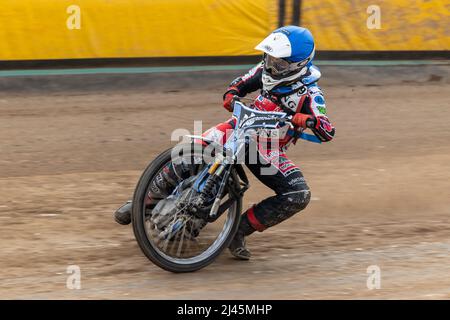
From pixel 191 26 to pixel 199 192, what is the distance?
678 centimetres

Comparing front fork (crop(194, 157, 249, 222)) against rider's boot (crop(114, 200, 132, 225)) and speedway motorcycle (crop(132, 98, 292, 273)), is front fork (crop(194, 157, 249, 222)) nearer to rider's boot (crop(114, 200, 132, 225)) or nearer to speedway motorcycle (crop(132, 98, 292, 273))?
speedway motorcycle (crop(132, 98, 292, 273))

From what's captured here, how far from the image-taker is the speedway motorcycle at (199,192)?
5.80 meters

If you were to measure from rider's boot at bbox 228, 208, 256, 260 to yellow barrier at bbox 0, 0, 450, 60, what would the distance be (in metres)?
6.44

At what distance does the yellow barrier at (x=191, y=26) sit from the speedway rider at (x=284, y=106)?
6.03 metres

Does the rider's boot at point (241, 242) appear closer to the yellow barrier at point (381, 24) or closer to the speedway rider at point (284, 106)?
the speedway rider at point (284, 106)

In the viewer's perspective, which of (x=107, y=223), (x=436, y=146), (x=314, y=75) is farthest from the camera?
(x=436, y=146)

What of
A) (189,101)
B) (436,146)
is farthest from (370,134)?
(189,101)

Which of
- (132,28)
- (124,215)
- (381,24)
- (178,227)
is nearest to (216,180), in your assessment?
(178,227)

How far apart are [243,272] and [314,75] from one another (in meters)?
1.65

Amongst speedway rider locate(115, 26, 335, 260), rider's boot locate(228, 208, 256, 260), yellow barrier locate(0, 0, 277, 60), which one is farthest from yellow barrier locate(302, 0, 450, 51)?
rider's boot locate(228, 208, 256, 260)

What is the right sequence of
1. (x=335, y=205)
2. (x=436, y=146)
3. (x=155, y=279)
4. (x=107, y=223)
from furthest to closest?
(x=436, y=146) < (x=335, y=205) < (x=107, y=223) < (x=155, y=279)

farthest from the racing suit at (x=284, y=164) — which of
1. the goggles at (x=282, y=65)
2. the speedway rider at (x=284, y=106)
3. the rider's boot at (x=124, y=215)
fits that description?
the rider's boot at (x=124, y=215)

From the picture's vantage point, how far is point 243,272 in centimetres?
609
